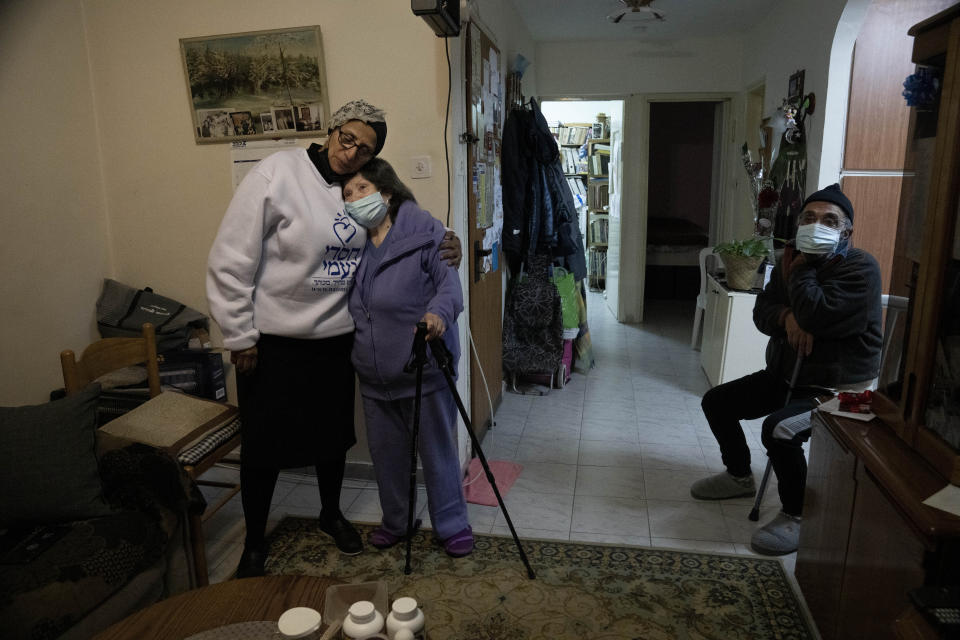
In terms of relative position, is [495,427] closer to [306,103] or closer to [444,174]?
[444,174]

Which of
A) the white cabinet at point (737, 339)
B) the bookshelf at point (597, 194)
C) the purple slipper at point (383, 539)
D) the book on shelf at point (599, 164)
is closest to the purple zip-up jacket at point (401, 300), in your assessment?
the purple slipper at point (383, 539)

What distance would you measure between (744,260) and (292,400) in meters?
2.65

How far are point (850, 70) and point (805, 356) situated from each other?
1.65 meters

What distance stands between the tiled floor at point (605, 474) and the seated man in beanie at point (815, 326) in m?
0.25

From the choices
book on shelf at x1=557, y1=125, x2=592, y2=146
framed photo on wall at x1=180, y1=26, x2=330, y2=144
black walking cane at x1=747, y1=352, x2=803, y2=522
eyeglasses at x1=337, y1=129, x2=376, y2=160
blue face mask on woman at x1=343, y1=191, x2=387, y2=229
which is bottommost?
black walking cane at x1=747, y1=352, x2=803, y2=522

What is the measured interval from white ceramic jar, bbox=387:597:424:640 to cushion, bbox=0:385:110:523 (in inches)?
40.8

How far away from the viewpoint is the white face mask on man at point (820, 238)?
209 centimetres

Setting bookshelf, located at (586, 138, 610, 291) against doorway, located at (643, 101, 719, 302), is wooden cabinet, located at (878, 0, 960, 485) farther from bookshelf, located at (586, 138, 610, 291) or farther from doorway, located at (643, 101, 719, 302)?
bookshelf, located at (586, 138, 610, 291)

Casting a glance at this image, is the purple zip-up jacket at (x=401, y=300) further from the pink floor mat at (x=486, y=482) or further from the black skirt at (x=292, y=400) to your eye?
the pink floor mat at (x=486, y=482)

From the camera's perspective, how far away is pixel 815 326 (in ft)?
6.93

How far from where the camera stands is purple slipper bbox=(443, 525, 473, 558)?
7.03ft

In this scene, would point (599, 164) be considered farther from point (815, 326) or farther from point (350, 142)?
point (350, 142)

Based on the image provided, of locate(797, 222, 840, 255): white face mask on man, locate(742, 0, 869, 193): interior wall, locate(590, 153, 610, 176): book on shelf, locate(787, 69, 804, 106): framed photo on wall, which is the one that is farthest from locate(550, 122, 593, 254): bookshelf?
locate(797, 222, 840, 255): white face mask on man

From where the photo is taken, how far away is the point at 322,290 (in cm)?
190
